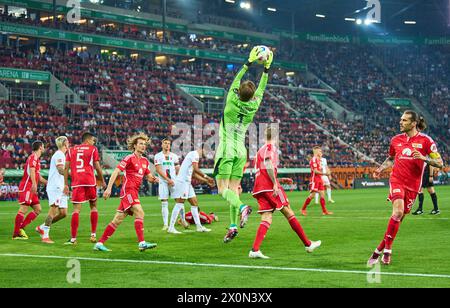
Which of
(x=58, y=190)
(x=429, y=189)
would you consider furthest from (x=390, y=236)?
(x=429, y=189)

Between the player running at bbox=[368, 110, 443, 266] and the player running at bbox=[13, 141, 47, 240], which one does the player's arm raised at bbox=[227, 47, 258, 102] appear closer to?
the player running at bbox=[368, 110, 443, 266]

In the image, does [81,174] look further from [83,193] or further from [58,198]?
[58,198]

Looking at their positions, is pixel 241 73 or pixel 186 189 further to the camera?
pixel 186 189

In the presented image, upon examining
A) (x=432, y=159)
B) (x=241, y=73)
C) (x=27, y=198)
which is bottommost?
(x=27, y=198)

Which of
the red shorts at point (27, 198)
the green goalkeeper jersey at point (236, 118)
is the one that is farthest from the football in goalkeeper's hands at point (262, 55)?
the red shorts at point (27, 198)

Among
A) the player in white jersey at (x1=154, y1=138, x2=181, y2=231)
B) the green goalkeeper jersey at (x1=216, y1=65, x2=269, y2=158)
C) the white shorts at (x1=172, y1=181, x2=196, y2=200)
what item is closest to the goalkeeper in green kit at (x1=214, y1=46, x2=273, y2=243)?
the green goalkeeper jersey at (x1=216, y1=65, x2=269, y2=158)

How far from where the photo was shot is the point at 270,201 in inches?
472

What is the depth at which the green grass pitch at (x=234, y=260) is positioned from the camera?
9.48 m

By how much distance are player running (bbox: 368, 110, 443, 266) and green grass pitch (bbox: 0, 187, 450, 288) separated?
26.1 inches

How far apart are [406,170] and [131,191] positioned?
5.28 metres

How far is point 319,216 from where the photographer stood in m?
23.8

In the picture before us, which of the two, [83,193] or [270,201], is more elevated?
[270,201]

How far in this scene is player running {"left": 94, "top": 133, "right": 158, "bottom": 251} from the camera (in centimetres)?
1331

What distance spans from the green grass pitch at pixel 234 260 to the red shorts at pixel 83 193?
1.02 m
